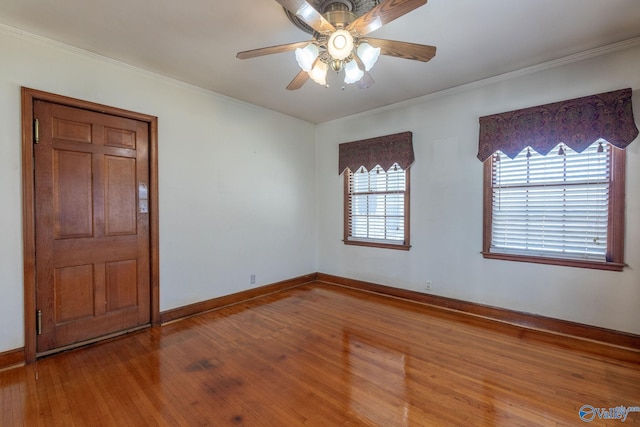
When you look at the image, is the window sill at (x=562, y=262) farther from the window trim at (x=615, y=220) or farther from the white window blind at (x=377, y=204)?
the white window blind at (x=377, y=204)

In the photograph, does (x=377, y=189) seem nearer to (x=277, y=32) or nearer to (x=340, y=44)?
(x=277, y=32)

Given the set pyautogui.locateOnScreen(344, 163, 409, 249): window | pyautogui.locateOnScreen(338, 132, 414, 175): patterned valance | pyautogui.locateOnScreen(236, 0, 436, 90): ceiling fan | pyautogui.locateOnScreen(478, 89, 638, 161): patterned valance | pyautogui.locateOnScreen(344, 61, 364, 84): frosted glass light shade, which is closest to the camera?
pyautogui.locateOnScreen(236, 0, 436, 90): ceiling fan

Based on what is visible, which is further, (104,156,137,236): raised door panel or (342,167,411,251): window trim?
(342,167,411,251): window trim

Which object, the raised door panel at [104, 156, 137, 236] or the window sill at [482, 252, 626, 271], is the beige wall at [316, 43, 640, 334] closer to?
the window sill at [482, 252, 626, 271]

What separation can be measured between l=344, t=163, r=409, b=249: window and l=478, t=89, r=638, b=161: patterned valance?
1.16m

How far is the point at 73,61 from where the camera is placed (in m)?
2.66

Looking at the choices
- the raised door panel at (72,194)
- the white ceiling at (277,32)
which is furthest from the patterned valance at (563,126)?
the raised door panel at (72,194)

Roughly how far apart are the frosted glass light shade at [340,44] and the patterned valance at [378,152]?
7.74 feet

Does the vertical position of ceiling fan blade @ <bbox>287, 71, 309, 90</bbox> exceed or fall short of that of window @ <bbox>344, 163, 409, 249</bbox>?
it exceeds it

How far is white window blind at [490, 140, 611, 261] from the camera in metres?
2.78

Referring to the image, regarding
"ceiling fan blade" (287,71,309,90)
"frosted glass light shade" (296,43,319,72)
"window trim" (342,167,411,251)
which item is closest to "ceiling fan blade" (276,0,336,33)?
"frosted glass light shade" (296,43,319,72)

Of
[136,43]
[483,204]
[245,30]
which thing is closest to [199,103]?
[136,43]

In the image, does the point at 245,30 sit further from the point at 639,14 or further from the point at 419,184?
the point at 639,14

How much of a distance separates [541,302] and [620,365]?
75cm
